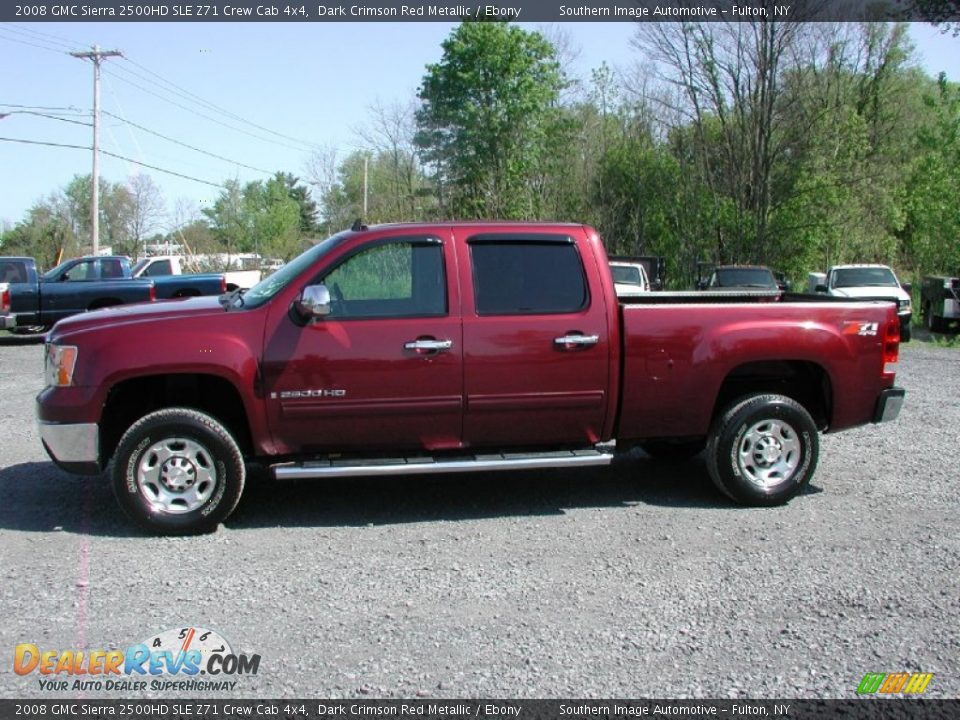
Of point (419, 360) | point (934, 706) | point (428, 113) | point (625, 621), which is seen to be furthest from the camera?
point (428, 113)

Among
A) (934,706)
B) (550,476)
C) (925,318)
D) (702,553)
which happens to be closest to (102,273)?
(550,476)

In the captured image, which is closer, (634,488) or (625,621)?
(625,621)

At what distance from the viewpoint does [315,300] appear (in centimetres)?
528

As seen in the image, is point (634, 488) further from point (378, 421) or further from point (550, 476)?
point (378, 421)

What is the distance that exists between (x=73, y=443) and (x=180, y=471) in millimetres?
668

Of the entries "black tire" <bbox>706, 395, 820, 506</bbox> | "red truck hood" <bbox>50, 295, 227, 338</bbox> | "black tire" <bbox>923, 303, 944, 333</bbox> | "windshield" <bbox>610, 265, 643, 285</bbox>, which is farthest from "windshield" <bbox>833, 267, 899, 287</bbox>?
"red truck hood" <bbox>50, 295, 227, 338</bbox>

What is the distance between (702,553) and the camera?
5.19 metres

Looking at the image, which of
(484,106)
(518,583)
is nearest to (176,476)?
(518,583)

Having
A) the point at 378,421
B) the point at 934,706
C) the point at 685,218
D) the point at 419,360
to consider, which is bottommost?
the point at 934,706

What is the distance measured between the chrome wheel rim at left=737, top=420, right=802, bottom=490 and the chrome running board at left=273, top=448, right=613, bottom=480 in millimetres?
1038

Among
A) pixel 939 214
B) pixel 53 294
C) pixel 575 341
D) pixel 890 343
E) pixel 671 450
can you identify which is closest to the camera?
pixel 575 341

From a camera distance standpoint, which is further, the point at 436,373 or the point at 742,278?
the point at 742,278

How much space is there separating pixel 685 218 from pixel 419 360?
31.3m

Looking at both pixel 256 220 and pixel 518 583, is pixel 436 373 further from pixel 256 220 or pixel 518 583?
pixel 256 220
